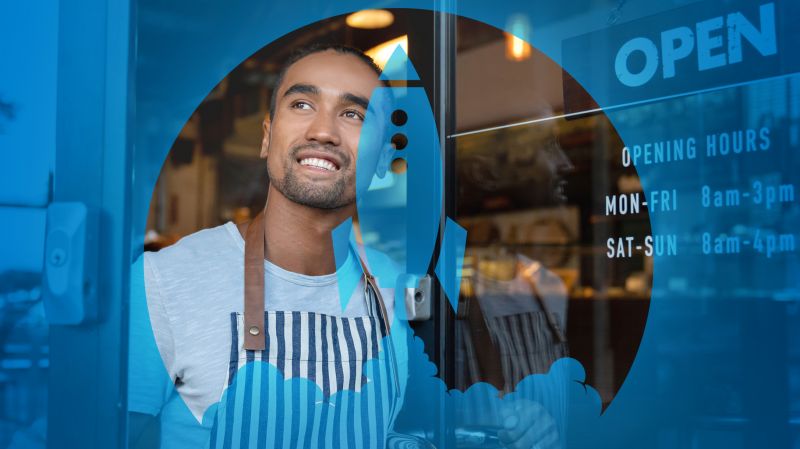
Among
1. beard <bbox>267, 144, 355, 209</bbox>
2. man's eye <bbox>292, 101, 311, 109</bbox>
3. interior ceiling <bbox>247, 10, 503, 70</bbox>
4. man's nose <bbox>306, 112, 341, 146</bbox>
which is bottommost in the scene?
beard <bbox>267, 144, 355, 209</bbox>

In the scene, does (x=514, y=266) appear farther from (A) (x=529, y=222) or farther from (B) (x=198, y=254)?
(B) (x=198, y=254)

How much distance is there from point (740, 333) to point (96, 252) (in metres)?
1.37

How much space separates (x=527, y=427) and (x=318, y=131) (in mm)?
961

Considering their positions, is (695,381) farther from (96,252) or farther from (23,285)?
(23,285)

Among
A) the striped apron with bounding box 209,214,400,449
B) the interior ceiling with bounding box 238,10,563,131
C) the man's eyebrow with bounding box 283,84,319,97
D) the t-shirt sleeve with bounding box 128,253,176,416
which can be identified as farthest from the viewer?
the interior ceiling with bounding box 238,10,563,131

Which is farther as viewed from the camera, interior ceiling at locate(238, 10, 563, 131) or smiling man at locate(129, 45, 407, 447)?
interior ceiling at locate(238, 10, 563, 131)

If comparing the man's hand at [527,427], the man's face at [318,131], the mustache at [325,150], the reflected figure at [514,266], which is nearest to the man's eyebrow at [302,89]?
the man's face at [318,131]

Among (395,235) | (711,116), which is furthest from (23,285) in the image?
(711,116)

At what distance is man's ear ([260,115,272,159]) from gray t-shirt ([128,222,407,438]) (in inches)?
7.7

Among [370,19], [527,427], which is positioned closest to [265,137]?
[370,19]

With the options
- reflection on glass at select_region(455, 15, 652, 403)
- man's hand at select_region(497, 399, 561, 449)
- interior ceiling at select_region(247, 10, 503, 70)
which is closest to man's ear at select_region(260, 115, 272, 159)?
interior ceiling at select_region(247, 10, 503, 70)

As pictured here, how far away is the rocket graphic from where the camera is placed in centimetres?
204

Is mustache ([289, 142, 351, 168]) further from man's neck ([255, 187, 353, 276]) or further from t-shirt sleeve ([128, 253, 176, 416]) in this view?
t-shirt sleeve ([128, 253, 176, 416])

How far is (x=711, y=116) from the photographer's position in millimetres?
1691
